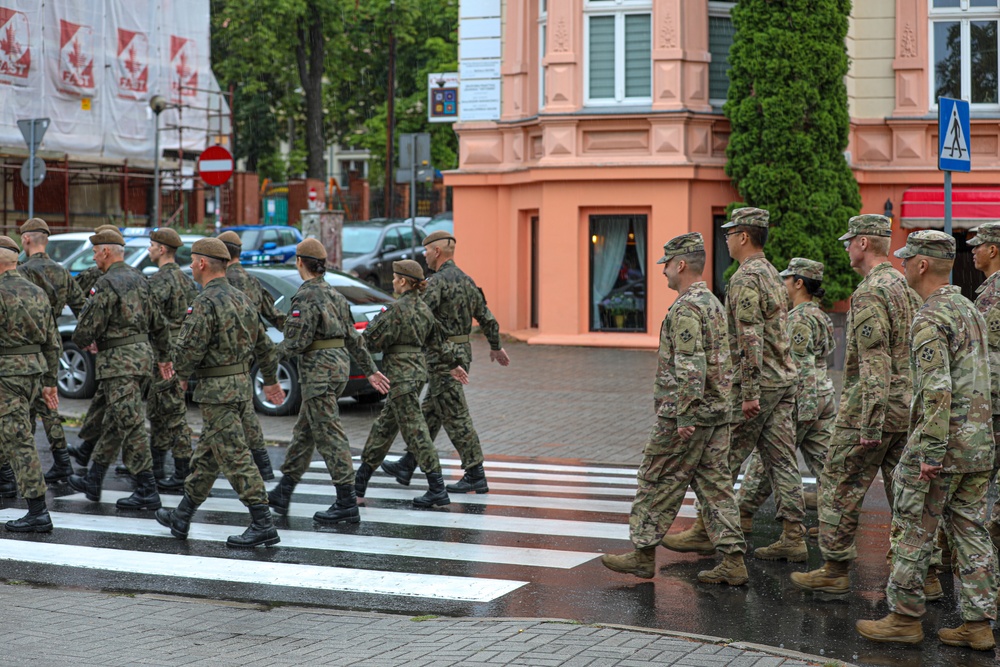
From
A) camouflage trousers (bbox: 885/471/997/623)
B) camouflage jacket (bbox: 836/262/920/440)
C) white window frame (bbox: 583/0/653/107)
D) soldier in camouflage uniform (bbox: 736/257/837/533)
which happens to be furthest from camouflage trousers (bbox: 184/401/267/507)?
white window frame (bbox: 583/0/653/107)

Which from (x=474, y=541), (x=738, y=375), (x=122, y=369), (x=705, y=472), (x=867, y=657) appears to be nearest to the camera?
(x=867, y=657)

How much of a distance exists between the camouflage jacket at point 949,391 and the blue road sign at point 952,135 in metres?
4.54

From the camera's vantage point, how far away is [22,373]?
8.66m

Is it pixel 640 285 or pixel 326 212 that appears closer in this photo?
pixel 326 212

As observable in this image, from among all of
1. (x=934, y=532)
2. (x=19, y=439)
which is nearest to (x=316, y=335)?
(x=19, y=439)

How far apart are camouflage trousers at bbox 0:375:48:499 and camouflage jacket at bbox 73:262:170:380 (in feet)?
3.34

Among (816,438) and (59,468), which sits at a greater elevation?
(816,438)

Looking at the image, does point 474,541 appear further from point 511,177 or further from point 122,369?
point 511,177

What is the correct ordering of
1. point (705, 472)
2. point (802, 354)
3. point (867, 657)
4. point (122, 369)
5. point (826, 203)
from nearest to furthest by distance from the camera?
point (867, 657), point (705, 472), point (802, 354), point (122, 369), point (826, 203)

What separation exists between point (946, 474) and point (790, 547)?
1.82 m

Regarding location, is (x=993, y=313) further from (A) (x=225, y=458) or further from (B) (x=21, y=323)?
(B) (x=21, y=323)

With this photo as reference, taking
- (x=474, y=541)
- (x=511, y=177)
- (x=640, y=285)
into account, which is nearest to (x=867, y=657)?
(x=474, y=541)

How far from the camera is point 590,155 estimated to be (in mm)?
21438

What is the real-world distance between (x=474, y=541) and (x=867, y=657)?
122 inches
